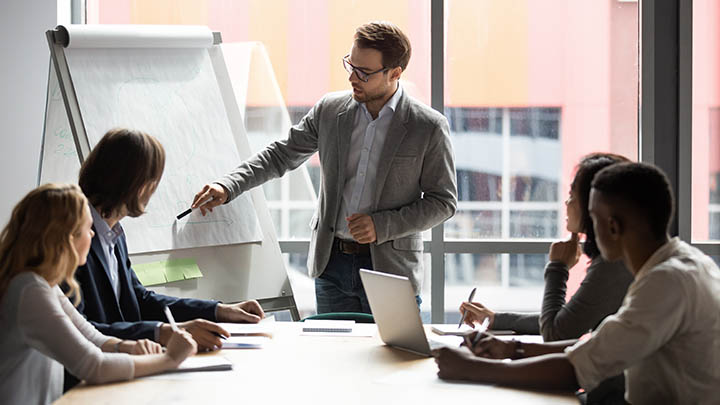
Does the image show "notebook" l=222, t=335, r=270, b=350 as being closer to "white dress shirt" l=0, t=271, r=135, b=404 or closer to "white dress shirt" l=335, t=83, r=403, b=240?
"white dress shirt" l=0, t=271, r=135, b=404

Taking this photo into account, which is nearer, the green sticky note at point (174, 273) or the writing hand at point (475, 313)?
the writing hand at point (475, 313)

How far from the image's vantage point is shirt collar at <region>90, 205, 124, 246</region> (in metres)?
2.36

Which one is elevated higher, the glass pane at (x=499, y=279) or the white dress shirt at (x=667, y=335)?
the white dress shirt at (x=667, y=335)

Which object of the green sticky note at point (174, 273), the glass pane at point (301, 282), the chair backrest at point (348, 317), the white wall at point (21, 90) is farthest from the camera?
the glass pane at point (301, 282)

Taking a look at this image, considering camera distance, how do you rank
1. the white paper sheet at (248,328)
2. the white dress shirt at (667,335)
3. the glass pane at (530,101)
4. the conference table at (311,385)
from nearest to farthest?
the white dress shirt at (667,335)
the conference table at (311,385)
the white paper sheet at (248,328)
the glass pane at (530,101)

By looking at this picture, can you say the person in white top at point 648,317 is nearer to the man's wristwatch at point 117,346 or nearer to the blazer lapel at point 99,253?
the man's wristwatch at point 117,346

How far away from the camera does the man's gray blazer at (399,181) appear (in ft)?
10.4

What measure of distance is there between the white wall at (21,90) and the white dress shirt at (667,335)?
3.13 metres

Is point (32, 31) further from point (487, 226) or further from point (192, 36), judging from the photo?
point (487, 226)

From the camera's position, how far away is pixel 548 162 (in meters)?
4.14

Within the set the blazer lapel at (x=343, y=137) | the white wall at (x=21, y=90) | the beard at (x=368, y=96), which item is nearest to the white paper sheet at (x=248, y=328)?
the blazer lapel at (x=343, y=137)

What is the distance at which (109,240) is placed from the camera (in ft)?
8.00

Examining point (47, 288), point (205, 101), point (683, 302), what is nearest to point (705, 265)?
point (683, 302)

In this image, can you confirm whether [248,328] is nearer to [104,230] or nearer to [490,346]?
[104,230]
